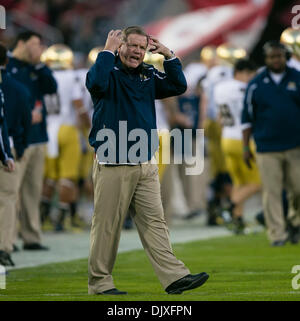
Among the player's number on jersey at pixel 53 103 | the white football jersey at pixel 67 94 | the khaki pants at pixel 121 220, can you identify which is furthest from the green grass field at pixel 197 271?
the white football jersey at pixel 67 94

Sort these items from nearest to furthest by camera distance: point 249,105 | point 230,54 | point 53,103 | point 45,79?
point 249,105 → point 45,79 → point 53,103 → point 230,54

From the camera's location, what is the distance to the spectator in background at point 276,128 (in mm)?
13453

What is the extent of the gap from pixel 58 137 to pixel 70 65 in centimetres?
117

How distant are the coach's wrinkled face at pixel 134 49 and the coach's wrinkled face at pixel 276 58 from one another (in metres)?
4.63

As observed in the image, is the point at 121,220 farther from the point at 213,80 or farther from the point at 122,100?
the point at 213,80

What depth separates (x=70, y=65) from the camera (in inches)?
671

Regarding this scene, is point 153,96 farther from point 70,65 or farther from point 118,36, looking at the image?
point 70,65

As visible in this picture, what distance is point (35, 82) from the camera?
45.4ft

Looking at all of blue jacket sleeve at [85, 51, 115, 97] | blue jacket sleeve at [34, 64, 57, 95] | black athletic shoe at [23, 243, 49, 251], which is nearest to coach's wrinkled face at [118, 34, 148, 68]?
blue jacket sleeve at [85, 51, 115, 97]

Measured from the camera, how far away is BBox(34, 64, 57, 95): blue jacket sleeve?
13.8m

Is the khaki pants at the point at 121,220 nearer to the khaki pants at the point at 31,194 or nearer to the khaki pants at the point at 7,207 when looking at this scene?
the khaki pants at the point at 7,207

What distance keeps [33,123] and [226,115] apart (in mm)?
3360

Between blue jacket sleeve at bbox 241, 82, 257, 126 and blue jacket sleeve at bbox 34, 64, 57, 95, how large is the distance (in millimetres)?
2242

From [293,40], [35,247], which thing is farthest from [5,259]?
[293,40]
